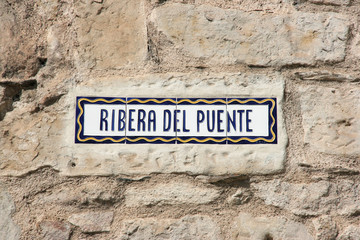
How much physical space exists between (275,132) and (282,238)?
0.31 metres

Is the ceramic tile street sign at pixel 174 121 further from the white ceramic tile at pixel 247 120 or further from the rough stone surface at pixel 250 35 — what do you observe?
the rough stone surface at pixel 250 35

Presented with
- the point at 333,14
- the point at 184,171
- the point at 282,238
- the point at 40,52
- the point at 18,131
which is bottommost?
the point at 282,238

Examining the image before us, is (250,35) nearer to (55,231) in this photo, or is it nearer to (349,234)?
(349,234)

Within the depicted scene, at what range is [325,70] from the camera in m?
1.34

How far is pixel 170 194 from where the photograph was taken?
127 centimetres

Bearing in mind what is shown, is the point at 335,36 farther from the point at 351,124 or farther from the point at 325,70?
the point at 351,124

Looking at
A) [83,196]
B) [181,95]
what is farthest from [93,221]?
[181,95]

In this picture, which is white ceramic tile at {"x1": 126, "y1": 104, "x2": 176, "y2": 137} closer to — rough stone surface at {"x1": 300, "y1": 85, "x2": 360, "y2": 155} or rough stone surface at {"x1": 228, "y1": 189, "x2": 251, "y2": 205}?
rough stone surface at {"x1": 228, "y1": 189, "x2": 251, "y2": 205}

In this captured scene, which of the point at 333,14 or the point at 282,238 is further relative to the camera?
the point at 333,14

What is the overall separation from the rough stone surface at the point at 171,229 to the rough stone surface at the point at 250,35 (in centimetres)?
49

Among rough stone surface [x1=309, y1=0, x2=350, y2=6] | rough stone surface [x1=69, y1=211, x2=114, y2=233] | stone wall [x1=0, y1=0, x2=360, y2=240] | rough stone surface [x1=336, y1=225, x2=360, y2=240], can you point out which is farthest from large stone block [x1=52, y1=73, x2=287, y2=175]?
rough stone surface [x1=309, y1=0, x2=350, y2=6]

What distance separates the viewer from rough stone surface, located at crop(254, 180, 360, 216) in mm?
1265

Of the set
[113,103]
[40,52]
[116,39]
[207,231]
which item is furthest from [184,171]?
[40,52]

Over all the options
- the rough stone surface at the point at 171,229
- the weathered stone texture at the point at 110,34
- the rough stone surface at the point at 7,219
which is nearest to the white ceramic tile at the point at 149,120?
the weathered stone texture at the point at 110,34
